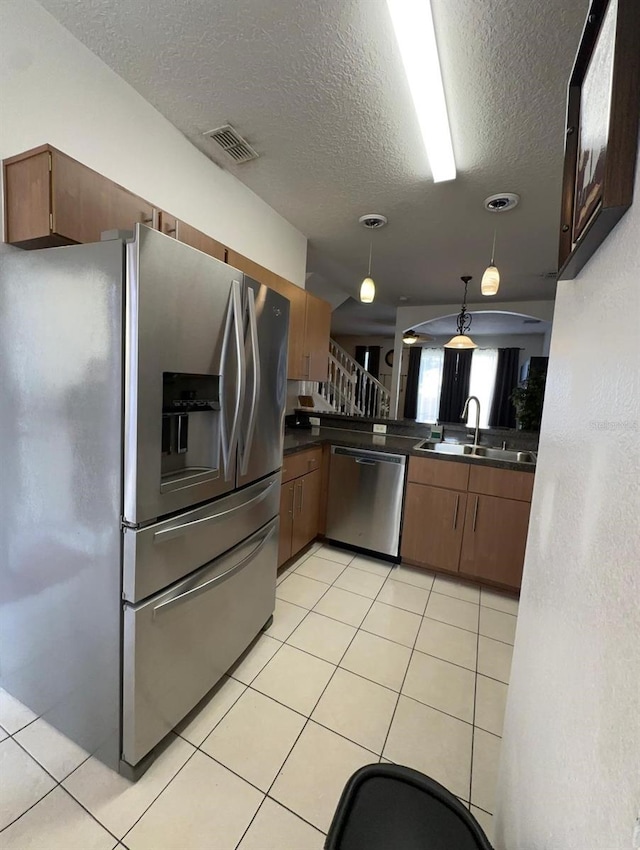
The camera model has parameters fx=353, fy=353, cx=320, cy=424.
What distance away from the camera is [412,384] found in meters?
8.59

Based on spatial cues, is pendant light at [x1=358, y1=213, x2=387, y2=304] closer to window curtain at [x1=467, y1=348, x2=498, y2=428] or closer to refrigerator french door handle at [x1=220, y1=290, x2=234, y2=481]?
refrigerator french door handle at [x1=220, y1=290, x2=234, y2=481]

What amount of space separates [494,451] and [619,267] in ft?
8.60

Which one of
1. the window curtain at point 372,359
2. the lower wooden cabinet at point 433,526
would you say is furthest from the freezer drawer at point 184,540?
the window curtain at point 372,359

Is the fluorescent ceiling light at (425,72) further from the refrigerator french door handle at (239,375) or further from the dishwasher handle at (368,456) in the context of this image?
the dishwasher handle at (368,456)

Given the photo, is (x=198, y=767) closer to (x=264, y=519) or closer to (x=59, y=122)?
(x=264, y=519)

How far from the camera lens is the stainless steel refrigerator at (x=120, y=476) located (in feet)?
3.50

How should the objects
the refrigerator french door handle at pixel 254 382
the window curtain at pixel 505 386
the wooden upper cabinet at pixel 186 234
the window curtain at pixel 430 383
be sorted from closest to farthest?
the refrigerator french door handle at pixel 254 382 < the wooden upper cabinet at pixel 186 234 < the window curtain at pixel 505 386 < the window curtain at pixel 430 383

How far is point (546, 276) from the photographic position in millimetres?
3857

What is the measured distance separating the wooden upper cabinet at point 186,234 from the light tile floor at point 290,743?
2.02 meters

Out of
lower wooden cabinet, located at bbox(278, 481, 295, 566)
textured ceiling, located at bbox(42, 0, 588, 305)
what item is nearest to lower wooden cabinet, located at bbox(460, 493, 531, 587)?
lower wooden cabinet, located at bbox(278, 481, 295, 566)

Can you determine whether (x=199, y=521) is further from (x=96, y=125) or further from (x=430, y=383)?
(x=430, y=383)

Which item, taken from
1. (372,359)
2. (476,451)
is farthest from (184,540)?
(372,359)

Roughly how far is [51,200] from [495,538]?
113 inches

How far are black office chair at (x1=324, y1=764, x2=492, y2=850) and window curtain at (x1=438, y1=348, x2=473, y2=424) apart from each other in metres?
7.65
